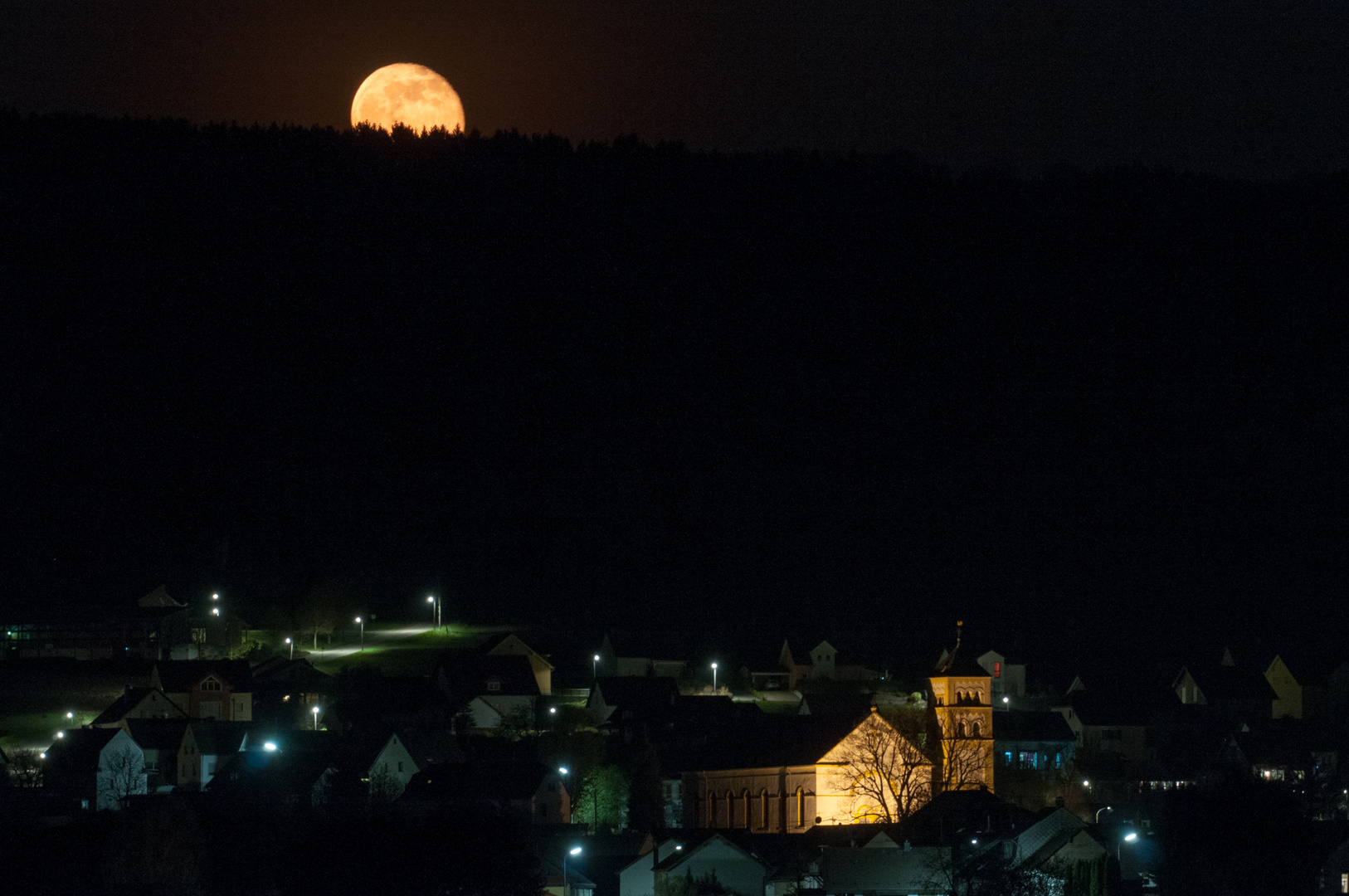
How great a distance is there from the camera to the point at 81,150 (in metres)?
188

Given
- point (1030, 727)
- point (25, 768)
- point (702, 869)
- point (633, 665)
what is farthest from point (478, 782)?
point (633, 665)

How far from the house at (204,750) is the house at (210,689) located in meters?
4.52

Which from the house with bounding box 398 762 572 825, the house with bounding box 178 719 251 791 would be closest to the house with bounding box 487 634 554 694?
the house with bounding box 178 719 251 791

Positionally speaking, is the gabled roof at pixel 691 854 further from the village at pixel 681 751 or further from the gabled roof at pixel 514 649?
the gabled roof at pixel 514 649

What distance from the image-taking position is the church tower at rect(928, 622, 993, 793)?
197 feet

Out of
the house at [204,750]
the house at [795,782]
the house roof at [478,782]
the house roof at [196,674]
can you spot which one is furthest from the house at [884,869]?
the house roof at [196,674]

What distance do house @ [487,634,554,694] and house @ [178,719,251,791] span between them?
47.6 ft

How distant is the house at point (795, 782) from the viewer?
6006cm

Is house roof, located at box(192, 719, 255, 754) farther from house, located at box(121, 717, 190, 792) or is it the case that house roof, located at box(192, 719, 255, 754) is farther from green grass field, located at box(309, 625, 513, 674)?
green grass field, located at box(309, 625, 513, 674)

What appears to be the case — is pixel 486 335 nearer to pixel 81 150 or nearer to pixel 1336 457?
pixel 81 150

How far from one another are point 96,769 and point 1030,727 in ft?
99.1

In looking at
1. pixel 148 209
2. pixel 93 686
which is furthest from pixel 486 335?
pixel 93 686

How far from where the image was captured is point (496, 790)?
52.8 meters

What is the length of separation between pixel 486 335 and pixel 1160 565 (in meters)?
82.8
